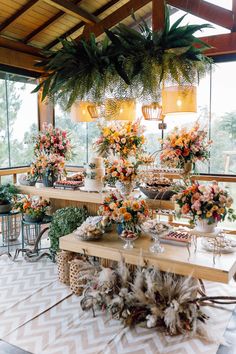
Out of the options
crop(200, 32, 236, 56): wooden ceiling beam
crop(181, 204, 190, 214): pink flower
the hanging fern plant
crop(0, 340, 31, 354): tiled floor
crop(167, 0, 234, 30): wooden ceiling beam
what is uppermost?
crop(167, 0, 234, 30): wooden ceiling beam

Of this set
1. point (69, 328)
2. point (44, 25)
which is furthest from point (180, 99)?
point (44, 25)

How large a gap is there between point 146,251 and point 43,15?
4.38 metres

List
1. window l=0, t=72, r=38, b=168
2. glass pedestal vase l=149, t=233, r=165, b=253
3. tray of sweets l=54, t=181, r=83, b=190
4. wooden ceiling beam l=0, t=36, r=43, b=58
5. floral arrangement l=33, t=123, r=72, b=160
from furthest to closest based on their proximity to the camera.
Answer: window l=0, t=72, r=38, b=168 < wooden ceiling beam l=0, t=36, r=43, b=58 < floral arrangement l=33, t=123, r=72, b=160 < tray of sweets l=54, t=181, r=83, b=190 < glass pedestal vase l=149, t=233, r=165, b=253

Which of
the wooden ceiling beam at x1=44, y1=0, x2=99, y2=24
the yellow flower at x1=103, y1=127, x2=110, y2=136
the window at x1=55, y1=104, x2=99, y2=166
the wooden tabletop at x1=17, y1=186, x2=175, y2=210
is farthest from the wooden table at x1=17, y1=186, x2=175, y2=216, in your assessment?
the wooden ceiling beam at x1=44, y1=0, x2=99, y2=24

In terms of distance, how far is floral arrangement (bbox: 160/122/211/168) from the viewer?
3.31 meters

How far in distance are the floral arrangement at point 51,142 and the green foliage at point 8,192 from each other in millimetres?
540

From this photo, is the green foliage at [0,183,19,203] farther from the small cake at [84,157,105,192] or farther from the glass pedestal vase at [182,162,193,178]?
the glass pedestal vase at [182,162,193,178]

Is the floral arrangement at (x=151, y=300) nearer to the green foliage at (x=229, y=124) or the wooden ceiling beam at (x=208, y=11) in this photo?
the green foliage at (x=229, y=124)

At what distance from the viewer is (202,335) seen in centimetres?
251

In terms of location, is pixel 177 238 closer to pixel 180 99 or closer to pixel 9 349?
pixel 180 99

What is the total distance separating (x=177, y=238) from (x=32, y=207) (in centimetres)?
204

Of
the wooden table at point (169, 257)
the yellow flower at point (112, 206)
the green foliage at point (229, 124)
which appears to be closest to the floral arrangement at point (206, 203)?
the wooden table at point (169, 257)

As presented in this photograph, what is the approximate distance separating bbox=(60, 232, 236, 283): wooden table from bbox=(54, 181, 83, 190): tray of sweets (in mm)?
828

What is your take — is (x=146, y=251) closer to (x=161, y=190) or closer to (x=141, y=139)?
(x=161, y=190)
